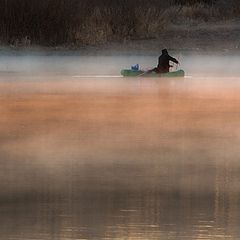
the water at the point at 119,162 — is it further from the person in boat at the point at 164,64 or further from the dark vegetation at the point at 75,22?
the dark vegetation at the point at 75,22

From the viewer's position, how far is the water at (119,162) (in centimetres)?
732

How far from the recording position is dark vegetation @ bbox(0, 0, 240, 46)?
28.6m

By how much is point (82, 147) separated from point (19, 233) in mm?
4055

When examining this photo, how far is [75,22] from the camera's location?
29781 mm

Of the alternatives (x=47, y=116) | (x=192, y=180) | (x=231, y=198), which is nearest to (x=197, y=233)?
(x=231, y=198)

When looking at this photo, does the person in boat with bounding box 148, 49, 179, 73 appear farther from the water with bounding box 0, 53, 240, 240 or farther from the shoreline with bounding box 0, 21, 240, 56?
the shoreline with bounding box 0, 21, 240, 56

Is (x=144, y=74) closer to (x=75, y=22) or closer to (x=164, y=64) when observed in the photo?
(x=164, y=64)

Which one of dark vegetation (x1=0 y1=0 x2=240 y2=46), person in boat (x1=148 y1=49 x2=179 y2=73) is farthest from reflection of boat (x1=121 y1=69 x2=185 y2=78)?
dark vegetation (x1=0 y1=0 x2=240 y2=46)

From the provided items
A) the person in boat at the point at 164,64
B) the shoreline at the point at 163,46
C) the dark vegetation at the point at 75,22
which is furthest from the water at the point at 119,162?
the dark vegetation at the point at 75,22

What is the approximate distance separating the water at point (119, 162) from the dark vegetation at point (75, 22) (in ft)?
34.8

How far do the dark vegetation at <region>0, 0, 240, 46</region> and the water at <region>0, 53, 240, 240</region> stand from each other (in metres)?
10.6

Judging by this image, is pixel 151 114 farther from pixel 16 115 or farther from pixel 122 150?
pixel 122 150

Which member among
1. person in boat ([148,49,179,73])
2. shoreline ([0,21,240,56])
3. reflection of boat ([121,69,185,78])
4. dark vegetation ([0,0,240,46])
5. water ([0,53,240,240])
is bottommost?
water ([0,53,240,240])

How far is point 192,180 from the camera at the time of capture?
9.02m
